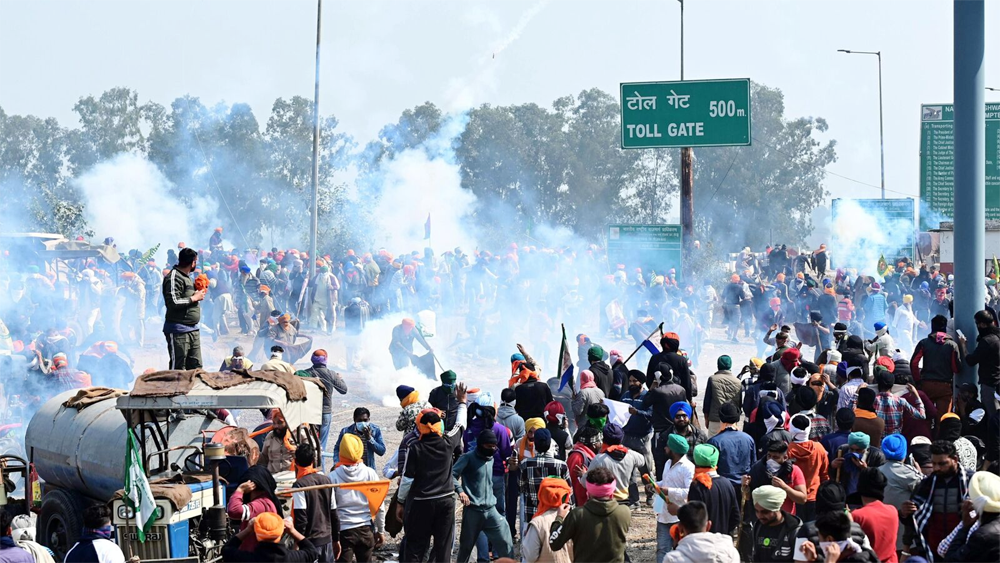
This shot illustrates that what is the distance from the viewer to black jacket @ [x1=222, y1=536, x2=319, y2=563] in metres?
6.74

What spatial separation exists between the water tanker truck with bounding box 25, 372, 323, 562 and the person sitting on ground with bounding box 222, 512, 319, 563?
1.49 meters

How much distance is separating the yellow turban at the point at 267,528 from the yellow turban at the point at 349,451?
1.80 meters

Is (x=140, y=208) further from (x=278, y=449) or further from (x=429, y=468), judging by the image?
(x=429, y=468)

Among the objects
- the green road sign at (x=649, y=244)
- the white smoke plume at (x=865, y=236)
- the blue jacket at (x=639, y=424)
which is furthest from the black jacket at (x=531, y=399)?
the white smoke plume at (x=865, y=236)

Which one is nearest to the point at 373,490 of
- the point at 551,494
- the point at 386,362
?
the point at 551,494

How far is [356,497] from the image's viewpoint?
860cm

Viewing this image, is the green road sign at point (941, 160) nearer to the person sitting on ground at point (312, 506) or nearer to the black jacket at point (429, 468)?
the black jacket at point (429, 468)

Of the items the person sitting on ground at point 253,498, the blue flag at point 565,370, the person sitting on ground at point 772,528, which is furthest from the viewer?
the blue flag at point 565,370

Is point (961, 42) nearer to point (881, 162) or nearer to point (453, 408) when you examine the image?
point (453, 408)

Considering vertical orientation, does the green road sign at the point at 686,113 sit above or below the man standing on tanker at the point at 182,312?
above

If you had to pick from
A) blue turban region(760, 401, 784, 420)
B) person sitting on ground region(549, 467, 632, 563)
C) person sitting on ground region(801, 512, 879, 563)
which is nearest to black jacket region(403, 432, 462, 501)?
person sitting on ground region(549, 467, 632, 563)

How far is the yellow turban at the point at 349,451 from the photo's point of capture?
28.0ft

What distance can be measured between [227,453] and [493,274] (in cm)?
1801

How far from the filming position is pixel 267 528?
668 cm
